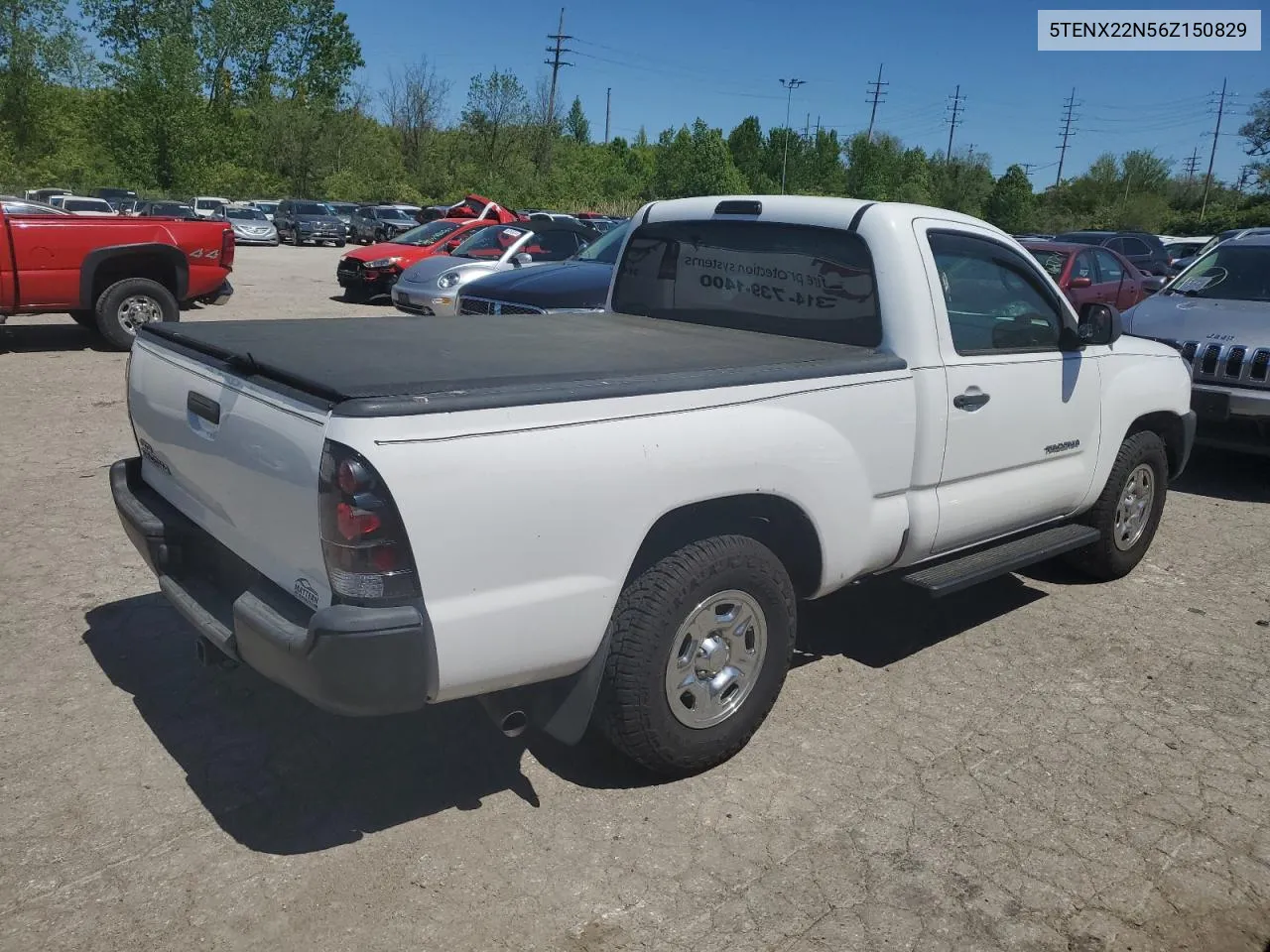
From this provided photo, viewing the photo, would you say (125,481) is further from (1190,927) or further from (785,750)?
(1190,927)

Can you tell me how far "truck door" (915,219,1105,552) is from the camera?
13.6ft

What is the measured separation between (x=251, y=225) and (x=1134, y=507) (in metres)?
35.0

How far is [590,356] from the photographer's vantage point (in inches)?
139

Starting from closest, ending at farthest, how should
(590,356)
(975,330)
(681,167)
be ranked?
1. (590,356)
2. (975,330)
3. (681,167)

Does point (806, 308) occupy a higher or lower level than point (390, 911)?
higher

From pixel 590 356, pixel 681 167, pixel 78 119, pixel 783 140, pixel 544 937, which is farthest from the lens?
pixel 783 140

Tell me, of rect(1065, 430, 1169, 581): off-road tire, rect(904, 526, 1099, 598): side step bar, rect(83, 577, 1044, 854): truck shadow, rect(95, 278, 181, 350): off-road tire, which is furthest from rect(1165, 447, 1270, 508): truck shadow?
rect(95, 278, 181, 350): off-road tire

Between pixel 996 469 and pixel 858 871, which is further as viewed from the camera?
pixel 996 469

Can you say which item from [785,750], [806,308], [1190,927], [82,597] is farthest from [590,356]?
[82,597]

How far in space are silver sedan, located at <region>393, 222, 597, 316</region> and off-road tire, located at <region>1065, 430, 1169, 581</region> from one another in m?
8.93

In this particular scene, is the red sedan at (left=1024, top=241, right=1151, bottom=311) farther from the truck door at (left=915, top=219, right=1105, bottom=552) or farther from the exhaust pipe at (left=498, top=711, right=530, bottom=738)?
the exhaust pipe at (left=498, top=711, right=530, bottom=738)

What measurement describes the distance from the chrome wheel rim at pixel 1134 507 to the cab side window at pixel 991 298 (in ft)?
4.12

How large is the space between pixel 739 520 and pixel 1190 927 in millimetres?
1773

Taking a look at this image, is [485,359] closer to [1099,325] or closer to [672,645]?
[672,645]
